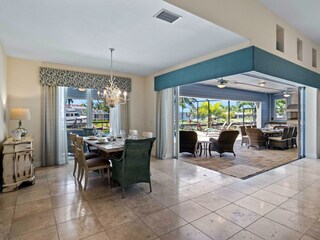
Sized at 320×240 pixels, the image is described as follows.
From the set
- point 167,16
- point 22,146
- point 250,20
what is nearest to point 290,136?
point 250,20

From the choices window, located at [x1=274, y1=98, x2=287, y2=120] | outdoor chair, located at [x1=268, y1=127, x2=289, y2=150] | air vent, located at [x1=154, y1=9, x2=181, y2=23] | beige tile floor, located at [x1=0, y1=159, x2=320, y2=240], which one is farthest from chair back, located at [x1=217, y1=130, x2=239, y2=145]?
window, located at [x1=274, y1=98, x2=287, y2=120]

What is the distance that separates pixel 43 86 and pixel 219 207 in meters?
5.11

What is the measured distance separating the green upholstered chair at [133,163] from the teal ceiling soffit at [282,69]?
2528mm

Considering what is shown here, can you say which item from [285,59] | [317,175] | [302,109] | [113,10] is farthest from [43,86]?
[302,109]

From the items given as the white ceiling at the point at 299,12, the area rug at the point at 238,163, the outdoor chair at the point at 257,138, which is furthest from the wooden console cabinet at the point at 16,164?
the outdoor chair at the point at 257,138

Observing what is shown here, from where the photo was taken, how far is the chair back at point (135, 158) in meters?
3.10

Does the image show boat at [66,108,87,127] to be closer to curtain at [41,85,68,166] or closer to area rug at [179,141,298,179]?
curtain at [41,85,68,166]

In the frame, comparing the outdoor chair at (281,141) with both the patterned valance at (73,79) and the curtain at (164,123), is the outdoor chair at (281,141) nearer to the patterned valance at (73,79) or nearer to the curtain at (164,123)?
the curtain at (164,123)

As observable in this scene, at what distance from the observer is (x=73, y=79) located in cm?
528

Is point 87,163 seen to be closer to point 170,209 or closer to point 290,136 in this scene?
point 170,209

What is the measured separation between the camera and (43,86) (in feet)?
16.2

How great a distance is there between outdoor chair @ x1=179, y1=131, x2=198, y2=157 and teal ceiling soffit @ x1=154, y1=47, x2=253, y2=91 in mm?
1734

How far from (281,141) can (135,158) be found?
675cm

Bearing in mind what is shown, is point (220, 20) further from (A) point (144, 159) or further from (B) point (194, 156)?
(B) point (194, 156)
